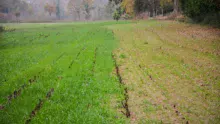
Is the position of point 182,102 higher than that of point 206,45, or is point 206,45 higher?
point 206,45

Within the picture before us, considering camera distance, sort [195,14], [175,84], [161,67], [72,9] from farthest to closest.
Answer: [72,9], [195,14], [161,67], [175,84]

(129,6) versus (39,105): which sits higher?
(129,6)

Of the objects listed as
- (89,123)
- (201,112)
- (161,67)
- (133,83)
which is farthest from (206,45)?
(89,123)

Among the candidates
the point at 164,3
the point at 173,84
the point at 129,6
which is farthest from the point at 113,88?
the point at 129,6

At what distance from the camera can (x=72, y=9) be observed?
127m

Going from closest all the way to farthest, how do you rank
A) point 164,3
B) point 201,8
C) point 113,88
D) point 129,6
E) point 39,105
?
1. point 39,105
2. point 113,88
3. point 201,8
4. point 164,3
5. point 129,6

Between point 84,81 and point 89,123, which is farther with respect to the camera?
point 84,81

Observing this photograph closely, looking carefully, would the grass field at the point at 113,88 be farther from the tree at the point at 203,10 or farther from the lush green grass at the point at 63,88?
the tree at the point at 203,10

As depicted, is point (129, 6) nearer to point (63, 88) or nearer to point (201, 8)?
point (201, 8)

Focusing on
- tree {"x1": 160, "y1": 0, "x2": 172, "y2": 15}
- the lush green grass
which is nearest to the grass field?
the lush green grass

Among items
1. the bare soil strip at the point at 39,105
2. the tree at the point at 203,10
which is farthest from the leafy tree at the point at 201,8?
the bare soil strip at the point at 39,105

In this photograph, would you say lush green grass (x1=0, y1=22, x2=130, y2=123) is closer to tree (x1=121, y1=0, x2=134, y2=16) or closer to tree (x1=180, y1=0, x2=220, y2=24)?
tree (x1=180, y1=0, x2=220, y2=24)

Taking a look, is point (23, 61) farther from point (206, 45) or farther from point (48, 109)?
point (206, 45)

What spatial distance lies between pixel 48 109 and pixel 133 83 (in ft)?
13.1
